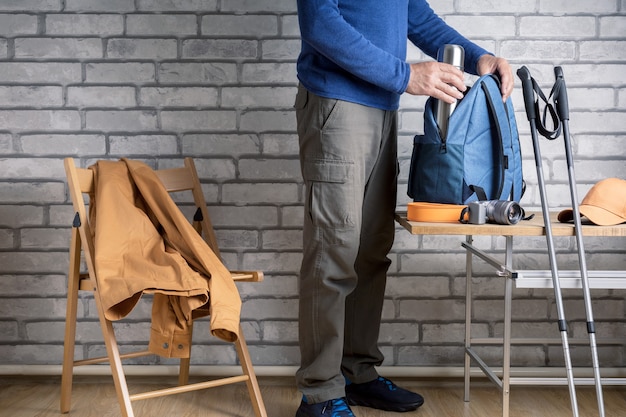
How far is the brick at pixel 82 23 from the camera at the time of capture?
8.01 feet

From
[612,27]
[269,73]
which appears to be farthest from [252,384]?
[612,27]

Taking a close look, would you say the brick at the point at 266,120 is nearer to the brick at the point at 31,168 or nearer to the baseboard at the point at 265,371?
the brick at the point at 31,168

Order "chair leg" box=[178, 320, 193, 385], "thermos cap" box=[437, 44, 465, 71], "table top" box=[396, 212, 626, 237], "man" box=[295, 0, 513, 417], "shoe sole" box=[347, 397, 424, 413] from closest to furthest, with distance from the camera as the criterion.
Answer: "table top" box=[396, 212, 626, 237] < "man" box=[295, 0, 513, 417] < "thermos cap" box=[437, 44, 465, 71] < "shoe sole" box=[347, 397, 424, 413] < "chair leg" box=[178, 320, 193, 385]

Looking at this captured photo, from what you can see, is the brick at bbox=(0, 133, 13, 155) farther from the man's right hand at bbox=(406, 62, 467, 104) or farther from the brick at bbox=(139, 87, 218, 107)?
the man's right hand at bbox=(406, 62, 467, 104)

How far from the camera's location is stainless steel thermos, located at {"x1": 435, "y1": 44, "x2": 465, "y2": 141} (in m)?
1.94

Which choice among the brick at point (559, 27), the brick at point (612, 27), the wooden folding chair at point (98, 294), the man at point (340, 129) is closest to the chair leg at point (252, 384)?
the wooden folding chair at point (98, 294)

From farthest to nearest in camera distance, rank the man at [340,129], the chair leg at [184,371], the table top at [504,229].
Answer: the chair leg at [184,371]
the man at [340,129]
the table top at [504,229]

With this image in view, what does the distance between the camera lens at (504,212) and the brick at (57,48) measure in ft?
4.77

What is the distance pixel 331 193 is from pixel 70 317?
92 centimetres

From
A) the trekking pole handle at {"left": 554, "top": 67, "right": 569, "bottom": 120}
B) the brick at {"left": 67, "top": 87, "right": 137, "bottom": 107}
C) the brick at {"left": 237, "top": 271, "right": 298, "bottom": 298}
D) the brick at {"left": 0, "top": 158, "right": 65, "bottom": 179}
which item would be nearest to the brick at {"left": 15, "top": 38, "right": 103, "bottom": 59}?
the brick at {"left": 67, "top": 87, "right": 137, "bottom": 107}

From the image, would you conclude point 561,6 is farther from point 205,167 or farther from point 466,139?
point 205,167

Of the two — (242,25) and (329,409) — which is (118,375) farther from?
(242,25)

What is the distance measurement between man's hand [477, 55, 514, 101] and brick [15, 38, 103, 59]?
1289 millimetres

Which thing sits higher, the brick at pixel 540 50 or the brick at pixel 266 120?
the brick at pixel 540 50
